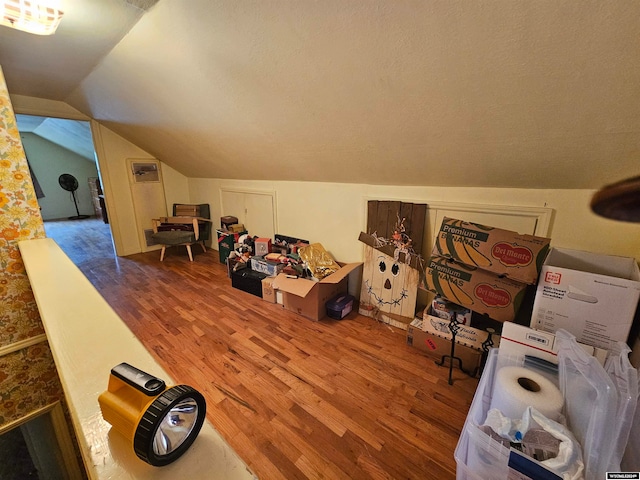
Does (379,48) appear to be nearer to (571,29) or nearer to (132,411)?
(571,29)

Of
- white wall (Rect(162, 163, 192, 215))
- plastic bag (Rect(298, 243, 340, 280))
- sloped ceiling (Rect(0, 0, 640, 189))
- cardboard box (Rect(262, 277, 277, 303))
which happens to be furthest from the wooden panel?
white wall (Rect(162, 163, 192, 215))

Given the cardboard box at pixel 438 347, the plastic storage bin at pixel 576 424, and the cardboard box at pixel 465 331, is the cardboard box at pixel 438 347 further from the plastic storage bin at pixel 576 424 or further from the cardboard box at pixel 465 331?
the plastic storage bin at pixel 576 424

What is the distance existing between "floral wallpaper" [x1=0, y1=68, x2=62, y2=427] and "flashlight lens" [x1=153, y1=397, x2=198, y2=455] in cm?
190

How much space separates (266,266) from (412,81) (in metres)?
2.13

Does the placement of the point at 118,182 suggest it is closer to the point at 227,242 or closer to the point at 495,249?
the point at 227,242

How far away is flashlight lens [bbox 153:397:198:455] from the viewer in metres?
0.43

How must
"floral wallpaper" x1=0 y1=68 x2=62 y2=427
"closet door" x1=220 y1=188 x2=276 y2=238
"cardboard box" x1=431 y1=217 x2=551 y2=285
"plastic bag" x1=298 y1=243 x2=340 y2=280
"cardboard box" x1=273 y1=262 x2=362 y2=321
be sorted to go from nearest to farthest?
"cardboard box" x1=431 y1=217 x2=551 y2=285 < "floral wallpaper" x1=0 y1=68 x2=62 y2=427 < "cardboard box" x1=273 y1=262 x2=362 y2=321 < "plastic bag" x1=298 y1=243 x2=340 y2=280 < "closet door" x1=220 y1=188 x2=276 y2=238

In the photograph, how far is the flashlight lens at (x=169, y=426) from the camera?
1.32 feet

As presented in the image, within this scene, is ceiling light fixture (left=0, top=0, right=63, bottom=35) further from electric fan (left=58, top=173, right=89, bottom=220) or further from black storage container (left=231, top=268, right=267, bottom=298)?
electric fan (left=58, top=173, right=89, bottom=220)

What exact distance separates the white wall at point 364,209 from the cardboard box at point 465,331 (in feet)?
2.21

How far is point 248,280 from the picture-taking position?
2807 mm

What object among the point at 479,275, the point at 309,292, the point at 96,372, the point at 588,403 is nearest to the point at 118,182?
the point at 309,292

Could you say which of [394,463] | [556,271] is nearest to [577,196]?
[556,271]

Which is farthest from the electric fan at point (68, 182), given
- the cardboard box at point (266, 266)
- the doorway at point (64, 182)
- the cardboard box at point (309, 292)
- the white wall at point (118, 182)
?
the cardboard box at point (309, 292)
